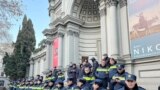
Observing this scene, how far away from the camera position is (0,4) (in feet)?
37.3

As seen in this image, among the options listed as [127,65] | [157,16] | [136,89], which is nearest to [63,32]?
[127,65]

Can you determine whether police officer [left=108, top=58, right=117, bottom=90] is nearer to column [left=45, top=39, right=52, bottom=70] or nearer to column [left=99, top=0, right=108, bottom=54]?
column [left=99, top=0, right=108, bottom=54]

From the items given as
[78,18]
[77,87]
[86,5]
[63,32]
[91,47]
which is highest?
[86,5]

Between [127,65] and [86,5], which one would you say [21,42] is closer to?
[86,5]

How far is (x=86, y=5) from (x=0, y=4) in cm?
1533

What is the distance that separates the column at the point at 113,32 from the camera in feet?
52.0

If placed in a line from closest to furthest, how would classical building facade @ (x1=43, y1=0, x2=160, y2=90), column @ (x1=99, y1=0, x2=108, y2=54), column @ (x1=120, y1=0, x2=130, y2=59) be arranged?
classical building facade @ (x1=43, y1=0, x2=160, y2=90)
column @ (x1=120, y1=0, x2=130, y2=59)
column @ (x1=99, y1=0, x2=108, y2=54)

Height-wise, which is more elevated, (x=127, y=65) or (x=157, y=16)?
(x=157, y=16)

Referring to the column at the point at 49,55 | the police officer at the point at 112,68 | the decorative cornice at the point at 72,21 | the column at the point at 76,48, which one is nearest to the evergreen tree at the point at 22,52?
the column at the point at 49,55

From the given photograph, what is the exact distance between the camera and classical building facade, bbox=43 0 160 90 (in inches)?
555

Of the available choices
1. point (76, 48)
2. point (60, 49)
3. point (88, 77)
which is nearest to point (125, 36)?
point (88, 77)

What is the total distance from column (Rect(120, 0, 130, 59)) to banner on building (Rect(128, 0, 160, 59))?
675mm

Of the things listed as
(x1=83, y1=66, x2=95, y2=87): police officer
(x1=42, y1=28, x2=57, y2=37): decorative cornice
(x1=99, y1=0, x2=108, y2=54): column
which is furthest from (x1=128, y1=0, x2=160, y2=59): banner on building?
(x1=42, y1=28, x2=57, y2=37): decorative cornice

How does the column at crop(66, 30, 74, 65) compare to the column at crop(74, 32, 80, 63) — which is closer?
the column at crop(66, 30, 74, 65)
